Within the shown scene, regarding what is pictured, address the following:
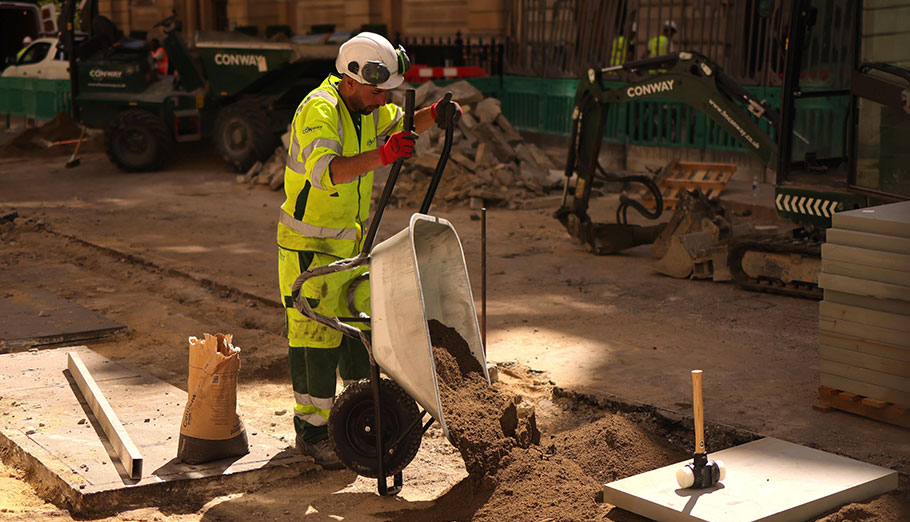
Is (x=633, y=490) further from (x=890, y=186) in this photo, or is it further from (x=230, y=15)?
(x=230, y=15)

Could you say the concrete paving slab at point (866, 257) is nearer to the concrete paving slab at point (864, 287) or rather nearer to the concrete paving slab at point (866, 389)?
the concrete paving slab at point (864, 287)

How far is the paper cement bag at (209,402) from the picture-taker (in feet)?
16.9

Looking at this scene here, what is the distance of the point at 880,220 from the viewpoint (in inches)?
224

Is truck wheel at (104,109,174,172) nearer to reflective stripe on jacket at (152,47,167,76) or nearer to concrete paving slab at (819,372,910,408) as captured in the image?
reflective stripe on jacket at (152,47,167,76)

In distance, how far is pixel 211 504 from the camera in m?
4.95

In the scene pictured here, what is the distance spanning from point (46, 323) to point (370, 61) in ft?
13.3

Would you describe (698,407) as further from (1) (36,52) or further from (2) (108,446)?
(1) (36,52)

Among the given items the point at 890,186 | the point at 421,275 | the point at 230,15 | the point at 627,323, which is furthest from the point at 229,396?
the point at 230,15

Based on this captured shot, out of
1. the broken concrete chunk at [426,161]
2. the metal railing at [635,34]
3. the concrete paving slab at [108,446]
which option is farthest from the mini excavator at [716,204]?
the concrete paving slab at [108,446]

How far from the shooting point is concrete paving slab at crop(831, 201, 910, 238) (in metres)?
5.61

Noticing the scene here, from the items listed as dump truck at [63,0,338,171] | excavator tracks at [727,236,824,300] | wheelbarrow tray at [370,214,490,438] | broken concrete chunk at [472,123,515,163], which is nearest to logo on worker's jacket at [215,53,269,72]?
dump truck at [63,0,338,171]

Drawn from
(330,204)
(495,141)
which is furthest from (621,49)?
(330,204)

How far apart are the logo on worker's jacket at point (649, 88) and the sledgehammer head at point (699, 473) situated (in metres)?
6.10

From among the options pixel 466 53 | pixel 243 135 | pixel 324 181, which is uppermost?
pixel 466 53
